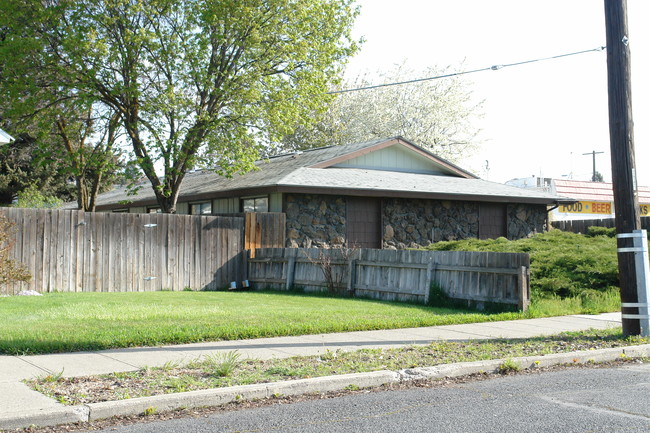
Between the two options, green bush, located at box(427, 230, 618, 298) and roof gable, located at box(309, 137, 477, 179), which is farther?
roof gable, located at box(309, 137, 477, 179)

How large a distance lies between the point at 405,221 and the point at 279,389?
57.2ft

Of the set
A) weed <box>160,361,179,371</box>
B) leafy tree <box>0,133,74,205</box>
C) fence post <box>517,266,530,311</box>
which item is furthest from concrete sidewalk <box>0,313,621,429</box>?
leafy tree <box>0,133,74,205</box>

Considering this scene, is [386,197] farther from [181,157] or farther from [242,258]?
[181,157]

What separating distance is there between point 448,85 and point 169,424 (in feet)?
148

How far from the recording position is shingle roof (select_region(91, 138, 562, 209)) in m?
21.7

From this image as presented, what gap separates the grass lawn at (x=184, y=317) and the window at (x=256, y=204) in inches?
258

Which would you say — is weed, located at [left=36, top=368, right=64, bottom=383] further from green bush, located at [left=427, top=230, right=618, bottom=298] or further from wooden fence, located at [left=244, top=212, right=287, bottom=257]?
wooden fence, located at [left=244, top=212, right=287, bottom=257]

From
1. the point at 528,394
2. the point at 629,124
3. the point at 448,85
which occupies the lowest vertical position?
the point at 528,394

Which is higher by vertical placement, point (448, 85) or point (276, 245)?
point (448, 85)

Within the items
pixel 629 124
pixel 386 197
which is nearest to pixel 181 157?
pixel 386 197

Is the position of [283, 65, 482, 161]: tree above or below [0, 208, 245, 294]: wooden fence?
above

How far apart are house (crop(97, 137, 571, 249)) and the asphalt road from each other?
45.8 feet

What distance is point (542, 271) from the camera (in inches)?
640

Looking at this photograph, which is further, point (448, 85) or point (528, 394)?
point (448, 85)
